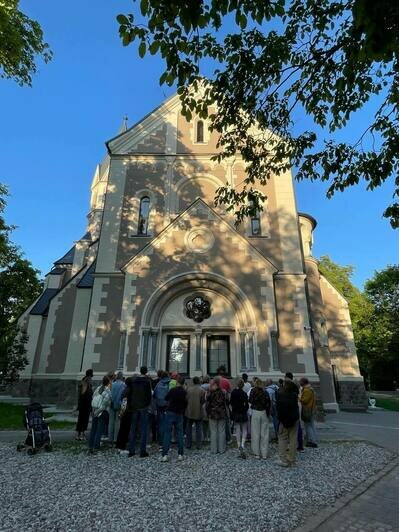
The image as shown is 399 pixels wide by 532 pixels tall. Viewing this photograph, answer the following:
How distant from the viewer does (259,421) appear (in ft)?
26.2

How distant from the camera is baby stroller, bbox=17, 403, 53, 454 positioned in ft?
25.8

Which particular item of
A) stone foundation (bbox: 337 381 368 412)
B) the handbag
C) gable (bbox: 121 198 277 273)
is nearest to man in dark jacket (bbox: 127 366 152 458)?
the handbag

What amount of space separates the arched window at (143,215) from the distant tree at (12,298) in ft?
22.7

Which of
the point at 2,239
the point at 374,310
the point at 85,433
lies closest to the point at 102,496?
the point at 85,433

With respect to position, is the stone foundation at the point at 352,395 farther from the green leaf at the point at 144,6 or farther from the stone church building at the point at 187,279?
the green leaf at the point at 144,6

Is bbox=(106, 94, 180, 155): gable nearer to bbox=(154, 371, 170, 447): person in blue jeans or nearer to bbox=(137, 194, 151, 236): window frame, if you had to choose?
bbox=(137, 194, 151, 236): window frame

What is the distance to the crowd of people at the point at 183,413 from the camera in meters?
7.48

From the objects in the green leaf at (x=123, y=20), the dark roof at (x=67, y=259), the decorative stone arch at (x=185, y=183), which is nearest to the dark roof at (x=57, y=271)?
the dark roof at (x=67, y=259)

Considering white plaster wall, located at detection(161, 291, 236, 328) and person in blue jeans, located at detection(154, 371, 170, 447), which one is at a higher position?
white plaster wall, located at detection(161, 291, 236, 328)

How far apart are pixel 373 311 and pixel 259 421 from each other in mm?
35383

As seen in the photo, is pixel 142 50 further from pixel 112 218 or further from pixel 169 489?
pixel 112 218

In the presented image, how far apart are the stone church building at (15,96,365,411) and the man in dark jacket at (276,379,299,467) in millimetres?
5927

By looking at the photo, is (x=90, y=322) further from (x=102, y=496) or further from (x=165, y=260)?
(x=102, y=496)

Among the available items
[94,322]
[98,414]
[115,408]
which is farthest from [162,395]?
[94,322]
